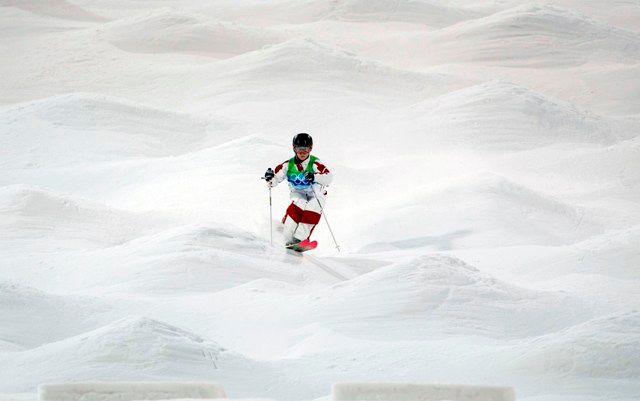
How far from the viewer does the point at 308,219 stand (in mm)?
8672

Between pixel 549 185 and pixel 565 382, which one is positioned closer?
pixel 565 382

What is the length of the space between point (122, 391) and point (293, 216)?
514 cm

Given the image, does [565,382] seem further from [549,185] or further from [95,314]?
[549,185]

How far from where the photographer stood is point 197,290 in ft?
25.0

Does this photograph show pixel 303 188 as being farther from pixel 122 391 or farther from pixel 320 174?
pixel 122 391

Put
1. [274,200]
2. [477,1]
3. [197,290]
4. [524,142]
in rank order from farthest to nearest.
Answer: [477,1] < [524,142] < [274,200] < [197,290]

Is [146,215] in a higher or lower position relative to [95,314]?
higher

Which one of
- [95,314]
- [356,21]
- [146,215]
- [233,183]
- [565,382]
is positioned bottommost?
[565,382]

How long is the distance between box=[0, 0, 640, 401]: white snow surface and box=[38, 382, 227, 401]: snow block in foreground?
1.07 m

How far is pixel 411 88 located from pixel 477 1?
12.6 metres

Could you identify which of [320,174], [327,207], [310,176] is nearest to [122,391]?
[310,176]

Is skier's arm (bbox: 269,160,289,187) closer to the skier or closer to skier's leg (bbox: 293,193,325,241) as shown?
the skier

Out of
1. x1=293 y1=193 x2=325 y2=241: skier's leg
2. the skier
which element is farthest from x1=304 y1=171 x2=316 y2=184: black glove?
x1=293 y1=193 x2=325 y2=241: skier's leg

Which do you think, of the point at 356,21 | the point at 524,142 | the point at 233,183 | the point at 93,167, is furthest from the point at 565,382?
the point at 356,21
